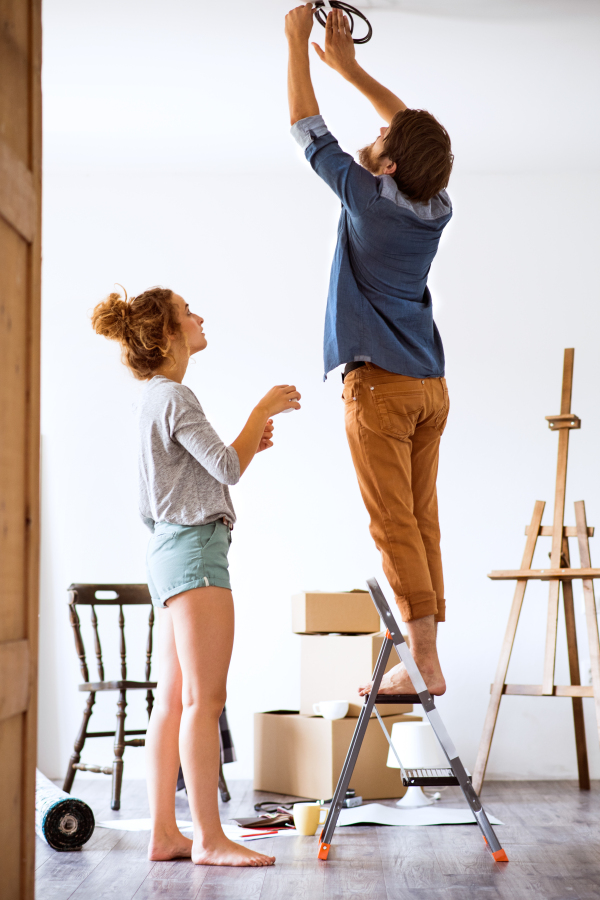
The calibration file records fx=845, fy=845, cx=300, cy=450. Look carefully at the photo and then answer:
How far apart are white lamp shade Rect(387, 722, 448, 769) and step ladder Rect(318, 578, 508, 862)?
37.8 inches

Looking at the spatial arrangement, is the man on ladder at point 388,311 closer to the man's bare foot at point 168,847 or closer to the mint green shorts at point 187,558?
the mint green shorts at point 187,558

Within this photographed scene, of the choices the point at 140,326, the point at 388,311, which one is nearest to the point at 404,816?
the point at 388,311

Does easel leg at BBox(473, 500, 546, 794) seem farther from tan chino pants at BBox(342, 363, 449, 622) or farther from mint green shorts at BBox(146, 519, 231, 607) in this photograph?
mint green shorts at BBox(146, 519, 231, 607)

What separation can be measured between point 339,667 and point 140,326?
170 cm

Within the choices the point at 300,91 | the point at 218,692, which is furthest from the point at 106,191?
the point at 218,692

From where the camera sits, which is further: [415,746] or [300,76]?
[415,746]

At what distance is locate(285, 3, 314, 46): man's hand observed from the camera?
1970 mm

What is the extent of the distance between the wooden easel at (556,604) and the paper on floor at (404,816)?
1.42ft

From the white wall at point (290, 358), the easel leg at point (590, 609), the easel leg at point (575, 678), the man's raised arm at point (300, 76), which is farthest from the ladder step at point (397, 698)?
the white wall at point (290, 358)

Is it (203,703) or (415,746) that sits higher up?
(203,703)

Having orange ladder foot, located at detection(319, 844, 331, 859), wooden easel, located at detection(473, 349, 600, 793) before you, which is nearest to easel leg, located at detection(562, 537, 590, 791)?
wooden easel, located at detection(473, 349, 600, 793)

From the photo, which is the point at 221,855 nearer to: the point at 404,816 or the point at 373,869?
the point at 373,869

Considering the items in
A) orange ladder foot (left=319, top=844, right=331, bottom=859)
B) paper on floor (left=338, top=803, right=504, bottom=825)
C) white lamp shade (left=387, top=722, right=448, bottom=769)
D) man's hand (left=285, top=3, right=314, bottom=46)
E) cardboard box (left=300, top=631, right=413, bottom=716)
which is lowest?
paper on floor (left=338, top=803, right=504, bottom=825)

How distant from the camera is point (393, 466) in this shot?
2.09 meters
